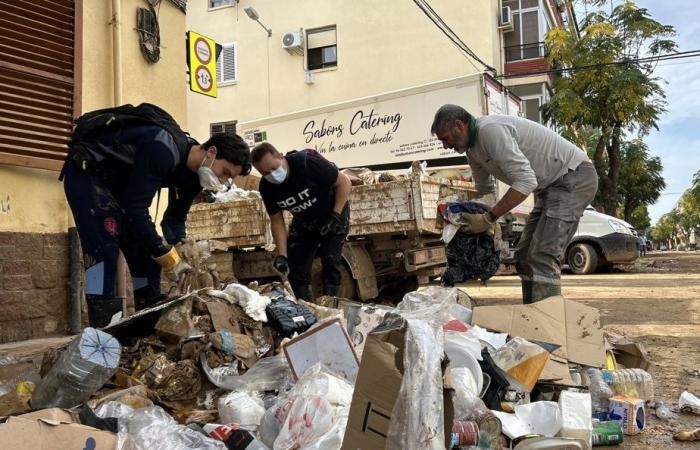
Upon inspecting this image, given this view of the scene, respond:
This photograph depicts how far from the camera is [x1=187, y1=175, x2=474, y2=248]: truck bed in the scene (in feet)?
19.2

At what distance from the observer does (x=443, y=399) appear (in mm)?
1524

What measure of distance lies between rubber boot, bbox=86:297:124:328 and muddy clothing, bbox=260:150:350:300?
170cm

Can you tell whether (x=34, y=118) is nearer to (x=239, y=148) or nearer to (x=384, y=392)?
(x=239, y=148)

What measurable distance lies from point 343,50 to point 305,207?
14.4 metres

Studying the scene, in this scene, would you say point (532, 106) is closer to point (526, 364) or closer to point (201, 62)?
point (201, 62)

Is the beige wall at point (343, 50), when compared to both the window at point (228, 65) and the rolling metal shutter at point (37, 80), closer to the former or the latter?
the window at point (228, 65)

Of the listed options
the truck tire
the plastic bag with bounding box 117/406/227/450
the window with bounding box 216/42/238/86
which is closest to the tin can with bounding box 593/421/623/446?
the plastic bag with bounding box 117/406/227/450

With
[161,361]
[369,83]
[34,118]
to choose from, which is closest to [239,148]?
[161,361]

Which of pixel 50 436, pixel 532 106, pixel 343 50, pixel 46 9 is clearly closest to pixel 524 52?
pixel 532 106

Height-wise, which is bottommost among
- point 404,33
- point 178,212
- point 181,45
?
point 178,212

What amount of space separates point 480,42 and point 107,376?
16.1 m

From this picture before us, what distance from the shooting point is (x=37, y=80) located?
516 cm

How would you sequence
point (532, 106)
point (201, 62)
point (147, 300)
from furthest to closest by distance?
1. point (532, 106)
2. point (201, 62)
3. point (147, 300)

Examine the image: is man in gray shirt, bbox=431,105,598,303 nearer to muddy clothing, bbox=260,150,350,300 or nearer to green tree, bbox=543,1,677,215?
muddy clothing, bbox=260,150,350,300
